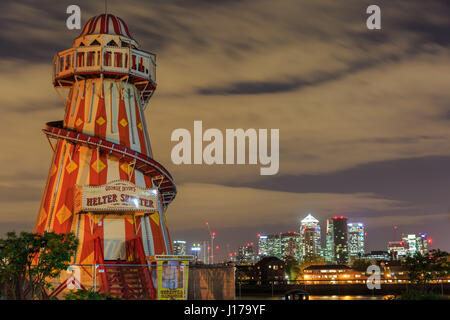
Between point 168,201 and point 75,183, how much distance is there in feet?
36.5

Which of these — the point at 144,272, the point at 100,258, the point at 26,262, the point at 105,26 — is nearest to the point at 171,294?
the point at 144,272

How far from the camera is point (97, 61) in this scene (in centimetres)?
6391

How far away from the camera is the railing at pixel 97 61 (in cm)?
6388

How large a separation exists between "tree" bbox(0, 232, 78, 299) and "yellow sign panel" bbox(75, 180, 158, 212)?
10.1m

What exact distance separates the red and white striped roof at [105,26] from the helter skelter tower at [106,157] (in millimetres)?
109

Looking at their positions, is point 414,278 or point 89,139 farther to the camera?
point 414,278

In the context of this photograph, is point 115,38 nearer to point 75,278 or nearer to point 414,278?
point 75,278

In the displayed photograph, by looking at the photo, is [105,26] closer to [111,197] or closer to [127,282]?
[111,197]

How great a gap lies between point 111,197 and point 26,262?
16.3 meters

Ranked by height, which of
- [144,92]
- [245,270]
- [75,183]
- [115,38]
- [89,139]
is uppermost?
[115,38]
